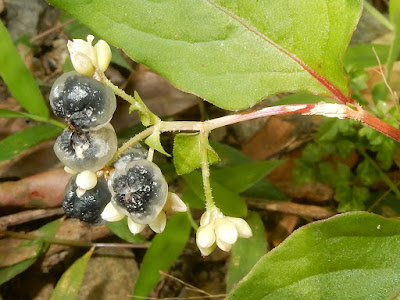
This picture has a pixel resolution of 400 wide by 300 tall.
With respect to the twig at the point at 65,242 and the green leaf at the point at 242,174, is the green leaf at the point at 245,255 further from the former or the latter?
the twig at the point at 65,242

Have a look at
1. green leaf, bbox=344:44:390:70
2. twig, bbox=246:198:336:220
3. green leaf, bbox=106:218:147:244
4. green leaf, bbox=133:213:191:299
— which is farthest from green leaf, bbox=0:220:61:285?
green leaf, bbox=344:44:390:70

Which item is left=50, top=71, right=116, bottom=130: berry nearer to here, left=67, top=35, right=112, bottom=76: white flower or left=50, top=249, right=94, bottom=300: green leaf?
left=67, top=35, right=112, bottom=76: white flower

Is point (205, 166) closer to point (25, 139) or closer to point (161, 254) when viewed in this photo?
point (161, 254)

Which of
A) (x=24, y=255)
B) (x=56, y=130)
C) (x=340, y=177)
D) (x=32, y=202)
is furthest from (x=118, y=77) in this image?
(x=340, y=177)

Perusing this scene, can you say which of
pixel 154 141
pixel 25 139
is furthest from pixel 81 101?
pixel 25 139

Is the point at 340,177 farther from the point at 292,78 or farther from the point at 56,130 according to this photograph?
the point at 56,130

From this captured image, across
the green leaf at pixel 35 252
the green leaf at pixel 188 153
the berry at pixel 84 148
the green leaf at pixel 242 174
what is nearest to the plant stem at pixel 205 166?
the green leaf at pixel 188 153
